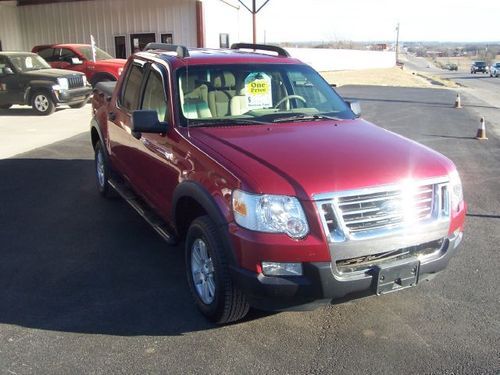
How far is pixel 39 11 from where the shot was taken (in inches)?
1006

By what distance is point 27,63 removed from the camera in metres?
15.7

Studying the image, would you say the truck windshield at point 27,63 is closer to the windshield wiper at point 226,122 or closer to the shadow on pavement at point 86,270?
the shadow on pavement at point 86,270

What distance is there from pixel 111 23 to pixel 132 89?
21471 millimetres

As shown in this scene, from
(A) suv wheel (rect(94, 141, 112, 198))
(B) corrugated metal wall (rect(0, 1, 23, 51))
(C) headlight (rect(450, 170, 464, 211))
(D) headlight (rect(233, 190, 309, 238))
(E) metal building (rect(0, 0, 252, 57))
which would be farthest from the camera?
(B) corrugated metal wall (rect(0, 1, 23, 51))

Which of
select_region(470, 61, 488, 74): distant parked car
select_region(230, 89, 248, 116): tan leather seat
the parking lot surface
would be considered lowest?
the parking lot surface

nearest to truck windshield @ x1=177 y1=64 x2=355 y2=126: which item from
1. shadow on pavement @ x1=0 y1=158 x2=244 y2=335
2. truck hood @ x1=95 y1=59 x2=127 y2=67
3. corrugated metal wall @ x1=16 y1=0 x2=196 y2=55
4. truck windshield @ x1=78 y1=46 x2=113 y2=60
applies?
shadow on pavement @ x1=0 y1=158 x2=244 y2=335

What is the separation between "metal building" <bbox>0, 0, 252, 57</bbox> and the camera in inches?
946

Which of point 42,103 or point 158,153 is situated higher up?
point 158,153

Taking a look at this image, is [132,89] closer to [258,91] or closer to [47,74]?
[258,91]

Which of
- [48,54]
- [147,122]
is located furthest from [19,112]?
[147,122]

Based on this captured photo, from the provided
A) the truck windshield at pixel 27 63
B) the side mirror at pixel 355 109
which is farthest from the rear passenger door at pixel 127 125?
the truck windshield at pixel 27 63

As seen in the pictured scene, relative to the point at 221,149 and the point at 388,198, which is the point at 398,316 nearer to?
the point at 388,198

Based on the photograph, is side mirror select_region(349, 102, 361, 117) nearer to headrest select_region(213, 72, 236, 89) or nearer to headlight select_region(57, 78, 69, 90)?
headrest select_region(213, 72, 236, 89)

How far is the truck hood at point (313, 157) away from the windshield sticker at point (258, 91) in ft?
1.55
